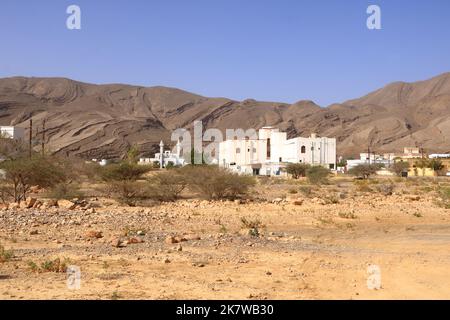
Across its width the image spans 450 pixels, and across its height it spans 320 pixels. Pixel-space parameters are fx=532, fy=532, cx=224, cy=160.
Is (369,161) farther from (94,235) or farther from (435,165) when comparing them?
(94,235)

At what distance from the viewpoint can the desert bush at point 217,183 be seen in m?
28.2

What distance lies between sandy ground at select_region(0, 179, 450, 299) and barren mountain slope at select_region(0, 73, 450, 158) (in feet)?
313

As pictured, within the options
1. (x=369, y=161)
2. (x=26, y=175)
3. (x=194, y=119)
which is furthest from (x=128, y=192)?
(x=194, y=119)

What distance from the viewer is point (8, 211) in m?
19.9

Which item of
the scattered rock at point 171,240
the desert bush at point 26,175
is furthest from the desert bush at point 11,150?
the scattered rock at point 171,240

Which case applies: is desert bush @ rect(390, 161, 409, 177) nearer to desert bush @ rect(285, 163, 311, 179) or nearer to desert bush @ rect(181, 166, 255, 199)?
desert bush @ rect(285, 163, 311, 179)

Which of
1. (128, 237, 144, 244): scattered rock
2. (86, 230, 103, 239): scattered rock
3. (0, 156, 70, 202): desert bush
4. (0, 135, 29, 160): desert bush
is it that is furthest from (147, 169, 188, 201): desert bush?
(128, 237, 144, 244): scattered rock

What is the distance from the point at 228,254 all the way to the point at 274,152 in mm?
74798

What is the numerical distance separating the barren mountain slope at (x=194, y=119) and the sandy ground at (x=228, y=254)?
95554mm

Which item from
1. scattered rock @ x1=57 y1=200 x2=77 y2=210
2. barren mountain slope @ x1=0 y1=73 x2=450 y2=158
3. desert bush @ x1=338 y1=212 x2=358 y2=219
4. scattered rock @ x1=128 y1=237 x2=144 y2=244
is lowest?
desert bush @ x1=338 y1=212 x2=358 y2=219

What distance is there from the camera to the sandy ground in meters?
8.58
